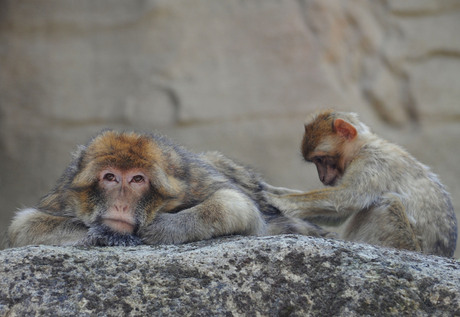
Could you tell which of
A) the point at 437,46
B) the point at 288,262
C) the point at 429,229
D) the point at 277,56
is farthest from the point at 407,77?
the point at 288,262

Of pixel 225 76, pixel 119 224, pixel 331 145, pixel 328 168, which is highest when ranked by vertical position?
pixel 225 76

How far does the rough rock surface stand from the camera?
3574 millimetres

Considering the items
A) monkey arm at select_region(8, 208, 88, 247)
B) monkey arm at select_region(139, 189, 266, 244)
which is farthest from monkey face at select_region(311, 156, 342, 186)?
monkey arm at select_region(8, 208, 88, 247)

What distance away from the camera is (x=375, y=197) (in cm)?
575

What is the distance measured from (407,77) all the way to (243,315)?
29.0 ft

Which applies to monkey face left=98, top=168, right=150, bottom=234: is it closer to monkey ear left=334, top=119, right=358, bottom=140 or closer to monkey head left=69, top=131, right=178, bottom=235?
monkey head left=69, top=131, right=178, bottom=235

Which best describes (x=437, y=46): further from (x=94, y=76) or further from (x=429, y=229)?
(x=429, y=229)

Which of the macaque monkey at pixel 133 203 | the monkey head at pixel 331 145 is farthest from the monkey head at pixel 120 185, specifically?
the monkey head at pixel 331 145

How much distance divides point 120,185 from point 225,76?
7127 millimetres

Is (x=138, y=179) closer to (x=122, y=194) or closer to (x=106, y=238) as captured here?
(x=122, y=194)

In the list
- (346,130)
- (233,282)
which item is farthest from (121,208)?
(346,130)

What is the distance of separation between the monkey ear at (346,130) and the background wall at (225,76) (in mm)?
4779

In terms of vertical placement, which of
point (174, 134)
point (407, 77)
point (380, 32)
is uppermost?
point (380, 32)

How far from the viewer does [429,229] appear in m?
5.59
